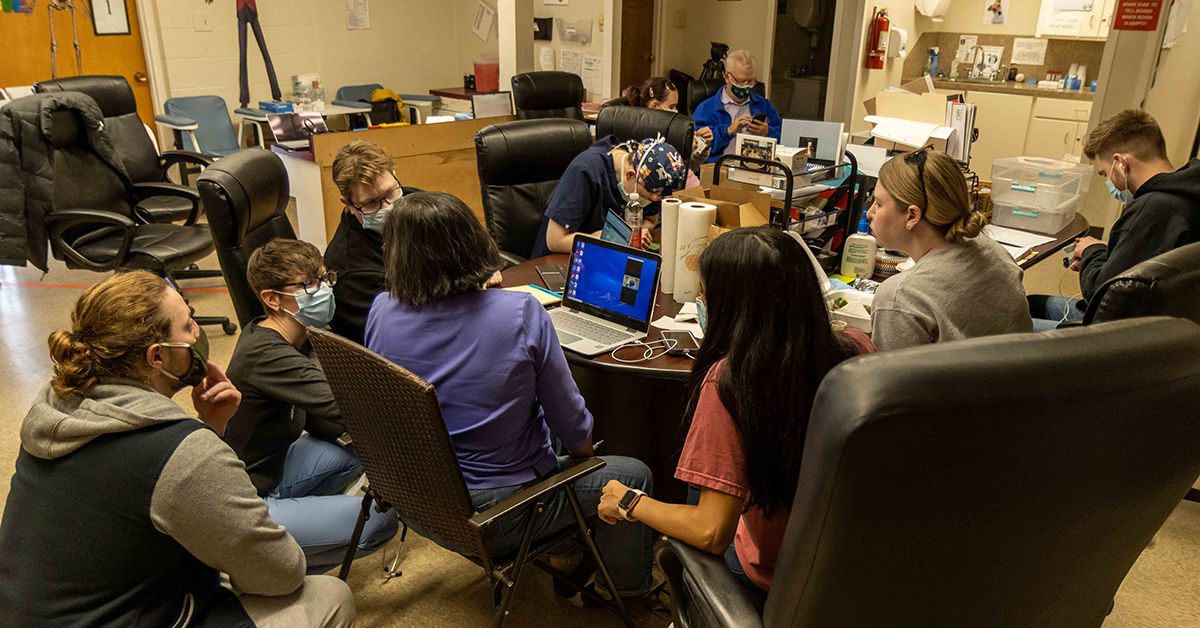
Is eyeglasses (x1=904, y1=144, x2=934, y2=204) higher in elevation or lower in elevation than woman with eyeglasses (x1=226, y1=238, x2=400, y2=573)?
higher

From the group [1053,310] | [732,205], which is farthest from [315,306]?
[1053,310]

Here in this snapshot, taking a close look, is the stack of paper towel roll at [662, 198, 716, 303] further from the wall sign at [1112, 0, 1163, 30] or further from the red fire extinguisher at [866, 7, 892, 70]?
the red fire extinguisher at [866, 7, 892, 70]

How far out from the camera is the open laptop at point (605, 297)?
2.22 meters

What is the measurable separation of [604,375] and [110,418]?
1.41m

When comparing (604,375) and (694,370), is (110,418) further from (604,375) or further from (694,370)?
(604,375)

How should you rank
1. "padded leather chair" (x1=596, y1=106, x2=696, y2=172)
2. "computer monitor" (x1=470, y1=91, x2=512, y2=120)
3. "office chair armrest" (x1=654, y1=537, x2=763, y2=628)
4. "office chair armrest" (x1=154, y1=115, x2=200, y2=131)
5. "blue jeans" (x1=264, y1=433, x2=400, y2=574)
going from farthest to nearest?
"office chair armrest" (x1=154, y1=115, x2=200, y2=131) < "computer monitor" (x1=470, y1=91, x2=512, y2=120) < "padded leather chair" (x1=596, y1=106, x2=696, y2=172) < "blue jeans" (x1=264, y1=433, x2=400, y2=574) < "office chair armrest" (x1=654, y1=537, x2=763, y2=628)

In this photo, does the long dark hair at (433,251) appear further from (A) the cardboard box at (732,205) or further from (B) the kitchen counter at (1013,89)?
(B) the kitchen counter at (1013,89)

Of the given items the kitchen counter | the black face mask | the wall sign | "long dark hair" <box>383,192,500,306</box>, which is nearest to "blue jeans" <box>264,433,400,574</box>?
the black face mask

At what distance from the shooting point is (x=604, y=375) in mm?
2445

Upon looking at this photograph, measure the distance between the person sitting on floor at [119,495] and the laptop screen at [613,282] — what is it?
3.78ft

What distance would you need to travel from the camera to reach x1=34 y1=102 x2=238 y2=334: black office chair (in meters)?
3.62

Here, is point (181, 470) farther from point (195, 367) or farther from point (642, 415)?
point (642, 415)

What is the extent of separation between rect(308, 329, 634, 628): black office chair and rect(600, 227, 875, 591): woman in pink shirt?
430mm

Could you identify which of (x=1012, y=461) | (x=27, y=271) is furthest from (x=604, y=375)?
(x=27, y=271)
